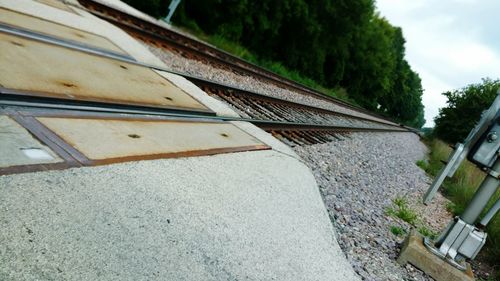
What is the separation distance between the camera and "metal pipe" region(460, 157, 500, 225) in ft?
9.66

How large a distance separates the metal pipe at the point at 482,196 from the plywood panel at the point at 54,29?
3947mm

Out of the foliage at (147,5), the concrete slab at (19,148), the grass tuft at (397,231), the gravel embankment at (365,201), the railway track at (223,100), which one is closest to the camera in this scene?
the concrete slab at (19,148)

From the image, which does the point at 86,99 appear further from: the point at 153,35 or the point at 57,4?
the point at 153,35

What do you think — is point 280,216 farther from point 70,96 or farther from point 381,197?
point 381,197

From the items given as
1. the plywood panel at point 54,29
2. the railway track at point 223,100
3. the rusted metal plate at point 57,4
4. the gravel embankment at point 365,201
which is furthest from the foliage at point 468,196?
the rusted metal plate at point 57,4

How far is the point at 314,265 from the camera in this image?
229cm

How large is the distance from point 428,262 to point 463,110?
26.7 meters

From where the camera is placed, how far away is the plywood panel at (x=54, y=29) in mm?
3475

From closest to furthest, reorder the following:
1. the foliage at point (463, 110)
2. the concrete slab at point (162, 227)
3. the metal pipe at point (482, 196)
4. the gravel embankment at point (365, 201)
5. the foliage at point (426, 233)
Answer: the concrete slab at point (162, 227), the metal pipe at point (482, 196), the gravel embankment at point (365, 201), the foliage at point (426, 233), the foliage at point (463, 110)

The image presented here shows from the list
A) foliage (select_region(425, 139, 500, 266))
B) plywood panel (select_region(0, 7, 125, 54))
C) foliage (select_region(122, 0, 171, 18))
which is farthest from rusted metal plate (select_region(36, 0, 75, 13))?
foliage (select_region(122, 0, 171, 18))

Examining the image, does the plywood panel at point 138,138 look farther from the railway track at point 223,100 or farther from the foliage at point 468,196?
the foliage at point 468,196

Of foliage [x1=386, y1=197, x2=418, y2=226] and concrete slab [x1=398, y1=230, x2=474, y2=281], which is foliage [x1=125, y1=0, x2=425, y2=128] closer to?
foliage [x1=386, y1=197, x2=418, y2=226]

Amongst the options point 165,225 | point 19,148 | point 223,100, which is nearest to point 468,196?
point 223,100

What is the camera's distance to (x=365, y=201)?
4.54 meters
